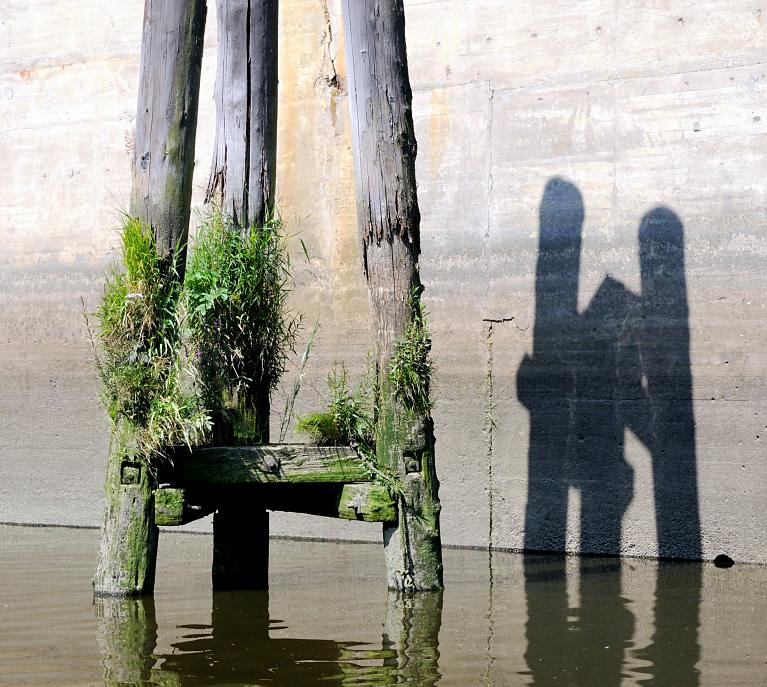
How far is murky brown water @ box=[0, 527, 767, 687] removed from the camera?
427 cm

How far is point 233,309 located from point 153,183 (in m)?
0.79

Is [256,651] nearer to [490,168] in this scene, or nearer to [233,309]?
[233,309]

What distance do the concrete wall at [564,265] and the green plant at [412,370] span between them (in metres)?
2.58

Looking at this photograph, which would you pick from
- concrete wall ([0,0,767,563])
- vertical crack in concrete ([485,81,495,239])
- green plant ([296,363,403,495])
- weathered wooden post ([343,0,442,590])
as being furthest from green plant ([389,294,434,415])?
vertical crack in concrete ([485,81,495,239])

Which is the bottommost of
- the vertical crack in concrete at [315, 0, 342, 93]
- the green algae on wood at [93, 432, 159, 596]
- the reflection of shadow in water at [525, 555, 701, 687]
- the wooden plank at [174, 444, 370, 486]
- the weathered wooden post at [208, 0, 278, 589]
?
the reflection of shadow in water at [525, 555, 701, 687]

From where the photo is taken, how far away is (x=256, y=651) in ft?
15.2

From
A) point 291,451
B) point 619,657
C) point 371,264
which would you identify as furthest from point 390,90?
point 619,657

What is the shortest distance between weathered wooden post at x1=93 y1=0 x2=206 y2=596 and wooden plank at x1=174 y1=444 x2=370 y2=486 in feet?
0.85

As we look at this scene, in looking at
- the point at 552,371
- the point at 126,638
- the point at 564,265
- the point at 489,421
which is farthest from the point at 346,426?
the point at 564,265

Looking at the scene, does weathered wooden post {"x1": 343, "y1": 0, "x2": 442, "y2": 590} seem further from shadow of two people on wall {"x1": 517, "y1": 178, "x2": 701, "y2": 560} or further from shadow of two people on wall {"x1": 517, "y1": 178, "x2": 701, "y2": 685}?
shadow of two people on wall {"x1": 517, "y1": 178, "x2": 701, "y2": 560}

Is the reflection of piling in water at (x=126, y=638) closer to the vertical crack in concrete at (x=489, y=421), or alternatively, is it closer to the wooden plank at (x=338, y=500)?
the wooden plank at (x=338, y=500)

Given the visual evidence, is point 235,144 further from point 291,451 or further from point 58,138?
point 58,138

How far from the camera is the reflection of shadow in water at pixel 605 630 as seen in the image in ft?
14.0

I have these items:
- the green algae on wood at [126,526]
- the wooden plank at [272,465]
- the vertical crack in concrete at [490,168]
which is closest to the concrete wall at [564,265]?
the vertical crack in concrete at [490,168]
